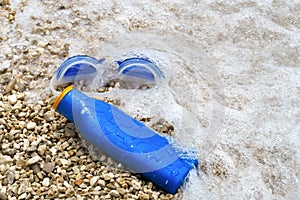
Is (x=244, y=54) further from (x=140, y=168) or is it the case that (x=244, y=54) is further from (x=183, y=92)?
(x=140, y=168)

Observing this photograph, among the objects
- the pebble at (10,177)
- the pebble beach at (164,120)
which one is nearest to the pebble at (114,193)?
the pebble beach at (164,120)

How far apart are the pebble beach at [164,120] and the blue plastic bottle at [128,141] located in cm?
4

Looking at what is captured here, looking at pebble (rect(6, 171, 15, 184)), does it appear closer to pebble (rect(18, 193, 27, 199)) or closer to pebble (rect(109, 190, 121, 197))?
pebble (rect(18, 193, 27, 199))

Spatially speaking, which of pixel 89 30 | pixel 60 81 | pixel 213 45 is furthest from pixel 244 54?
pixel 60 81

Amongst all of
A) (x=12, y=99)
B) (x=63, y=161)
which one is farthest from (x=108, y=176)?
(x=12, y=99)

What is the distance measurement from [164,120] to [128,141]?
0.66 feet

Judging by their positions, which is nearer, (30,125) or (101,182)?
(101,182)

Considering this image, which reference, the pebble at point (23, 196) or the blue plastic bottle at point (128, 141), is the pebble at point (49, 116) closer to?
the blue plastic bottle at point (128, 141)

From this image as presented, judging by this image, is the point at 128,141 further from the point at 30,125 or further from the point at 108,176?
the point at 30,125

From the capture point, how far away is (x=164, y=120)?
1498mm

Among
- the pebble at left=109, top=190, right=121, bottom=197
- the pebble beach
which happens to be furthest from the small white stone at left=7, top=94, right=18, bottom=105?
the pebble at left=109, top=190, right=121, bottom=197

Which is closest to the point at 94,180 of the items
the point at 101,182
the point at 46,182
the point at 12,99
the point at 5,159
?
the point at 101,182

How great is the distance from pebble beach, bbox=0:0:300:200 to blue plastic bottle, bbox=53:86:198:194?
37 millimetres

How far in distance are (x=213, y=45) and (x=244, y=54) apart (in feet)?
0.40
